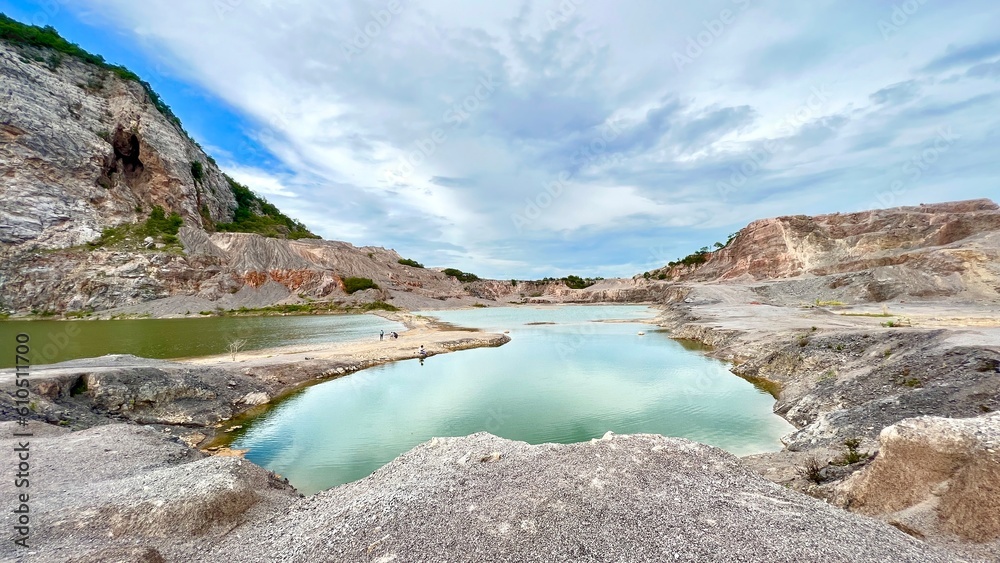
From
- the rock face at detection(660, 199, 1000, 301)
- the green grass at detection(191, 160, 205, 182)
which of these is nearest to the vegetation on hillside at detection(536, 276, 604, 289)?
the rock face at detection(660, 199, 1000, 301)

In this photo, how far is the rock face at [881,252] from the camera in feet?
138

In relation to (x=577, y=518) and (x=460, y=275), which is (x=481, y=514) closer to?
(x=577, y=518)

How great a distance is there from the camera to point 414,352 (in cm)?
2980

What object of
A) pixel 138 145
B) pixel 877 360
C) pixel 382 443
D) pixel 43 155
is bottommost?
pixel 382 443

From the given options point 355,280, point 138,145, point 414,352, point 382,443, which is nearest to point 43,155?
point 138,145

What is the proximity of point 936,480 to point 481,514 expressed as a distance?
6.55 m

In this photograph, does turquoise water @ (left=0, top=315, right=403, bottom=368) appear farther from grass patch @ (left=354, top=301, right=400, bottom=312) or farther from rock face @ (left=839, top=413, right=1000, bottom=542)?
grass patch @ (left=354, top=301, right=400, bottom=312)

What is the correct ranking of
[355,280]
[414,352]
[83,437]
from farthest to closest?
[355,280] → [414,352] → [83,437]

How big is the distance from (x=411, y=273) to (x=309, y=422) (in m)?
106

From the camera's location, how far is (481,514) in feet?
19.1

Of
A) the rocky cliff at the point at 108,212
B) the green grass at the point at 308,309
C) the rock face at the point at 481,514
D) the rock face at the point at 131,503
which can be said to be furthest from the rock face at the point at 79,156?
the rock face at the point at 481,514

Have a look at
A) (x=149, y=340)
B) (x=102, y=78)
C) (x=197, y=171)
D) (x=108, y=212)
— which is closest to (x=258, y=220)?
(x=197, y=171)

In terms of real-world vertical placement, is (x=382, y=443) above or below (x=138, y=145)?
below

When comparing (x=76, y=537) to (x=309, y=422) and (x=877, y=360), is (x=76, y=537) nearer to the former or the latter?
(x=309, y=422)
